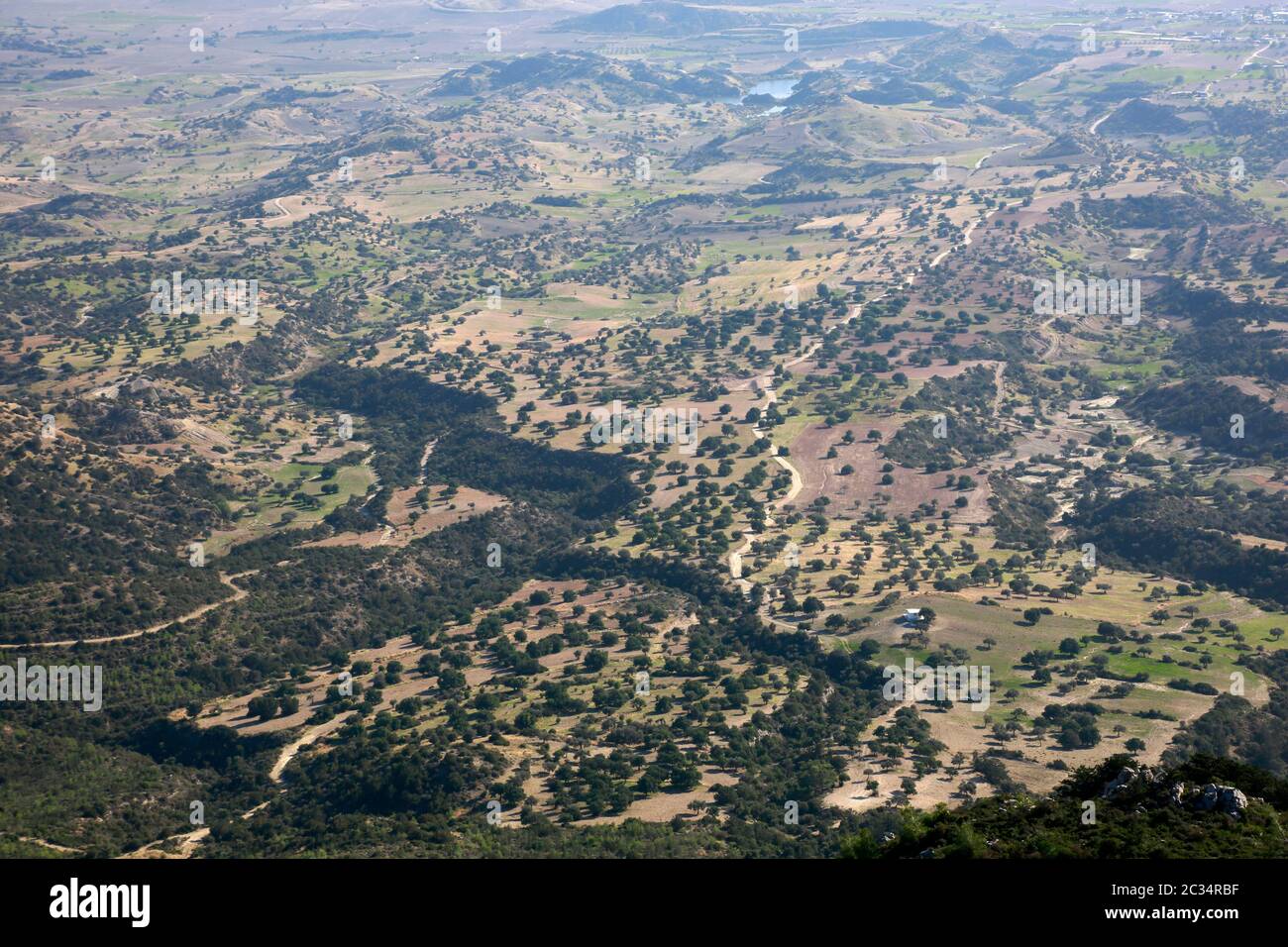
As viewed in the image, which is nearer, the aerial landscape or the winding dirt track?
the aerial landscape

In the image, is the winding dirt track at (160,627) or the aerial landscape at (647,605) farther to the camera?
the winding dirt track at (160,627)

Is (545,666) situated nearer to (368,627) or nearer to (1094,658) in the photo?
(368,627)

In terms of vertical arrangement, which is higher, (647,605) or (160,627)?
(160,627)

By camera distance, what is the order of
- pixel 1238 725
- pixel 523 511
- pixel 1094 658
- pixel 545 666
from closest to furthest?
pixel 1238 725, pixel 1094 658, pixel 545 666, pixel 523 511

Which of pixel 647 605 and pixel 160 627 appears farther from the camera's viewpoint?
pixel 647 605
